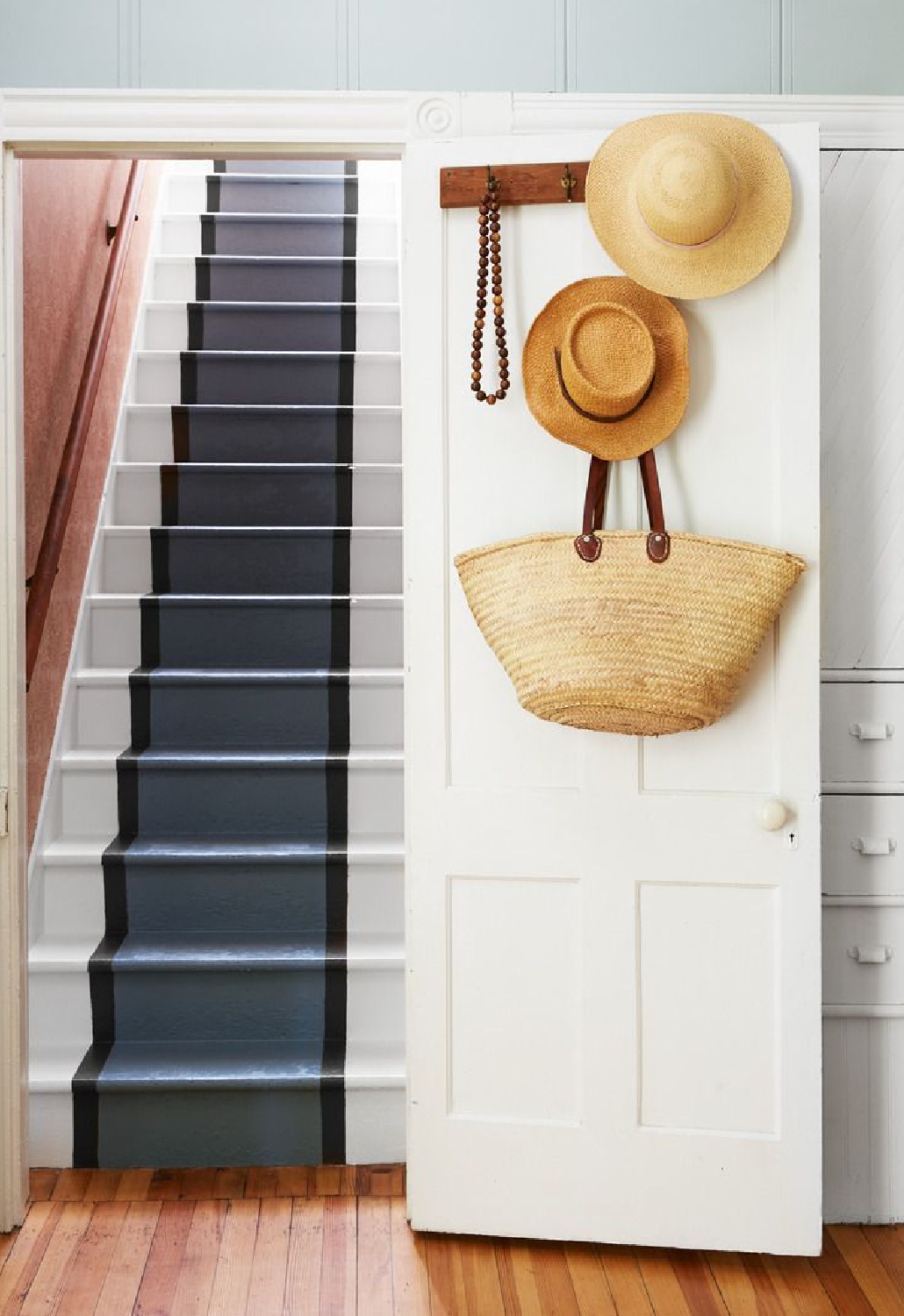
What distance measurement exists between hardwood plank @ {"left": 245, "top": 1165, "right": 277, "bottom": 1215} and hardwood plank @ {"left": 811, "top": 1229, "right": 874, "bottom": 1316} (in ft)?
3.46

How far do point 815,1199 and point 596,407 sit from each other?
4.69 ft

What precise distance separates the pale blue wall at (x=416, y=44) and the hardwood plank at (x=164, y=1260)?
215 cm

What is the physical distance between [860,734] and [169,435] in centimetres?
255

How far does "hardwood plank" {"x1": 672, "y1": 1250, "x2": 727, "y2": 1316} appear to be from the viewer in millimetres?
1847

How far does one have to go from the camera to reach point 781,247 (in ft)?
6.17

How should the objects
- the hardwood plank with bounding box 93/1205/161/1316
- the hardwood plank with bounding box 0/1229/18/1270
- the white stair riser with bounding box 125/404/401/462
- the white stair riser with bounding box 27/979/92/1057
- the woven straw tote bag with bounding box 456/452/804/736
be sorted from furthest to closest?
1. the white stair riser with bounding box 125/404/401/462
2. the white stair riser with bounding box 27/979/92/1057
3. the hardwood plank with bounding box 0/1229/18/1270
4. the hardwood plank with bounding box 93/1205/161/1316
5. the woven straw tote bag with bounding box 456/452/804/736

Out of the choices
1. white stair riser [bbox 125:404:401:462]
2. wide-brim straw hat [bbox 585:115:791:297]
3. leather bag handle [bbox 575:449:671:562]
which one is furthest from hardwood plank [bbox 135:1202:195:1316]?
white stair riser [bbox 125:404:401:462]

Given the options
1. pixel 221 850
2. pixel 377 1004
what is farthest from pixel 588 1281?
pixel 221 850

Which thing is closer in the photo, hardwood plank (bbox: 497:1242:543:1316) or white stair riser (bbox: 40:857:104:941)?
hardwood plank (bbox: 497:1242:543:1316)

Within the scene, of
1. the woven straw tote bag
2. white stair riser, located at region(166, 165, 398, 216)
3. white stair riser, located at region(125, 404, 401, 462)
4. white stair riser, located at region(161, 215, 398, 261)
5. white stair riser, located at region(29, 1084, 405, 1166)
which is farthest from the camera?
white stair riser, located at region(166, 165, 398, 216)

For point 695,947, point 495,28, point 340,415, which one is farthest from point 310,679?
point 495,28

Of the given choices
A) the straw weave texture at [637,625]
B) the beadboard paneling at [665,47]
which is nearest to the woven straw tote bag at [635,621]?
the straw weave texture at [637,625]

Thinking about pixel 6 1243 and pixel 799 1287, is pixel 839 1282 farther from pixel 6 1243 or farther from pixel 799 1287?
pixel 6 1243

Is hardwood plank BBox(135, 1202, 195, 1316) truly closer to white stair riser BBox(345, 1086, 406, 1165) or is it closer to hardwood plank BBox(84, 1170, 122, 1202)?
hardwood plank BBox(84, 1170, 122, 1202)
